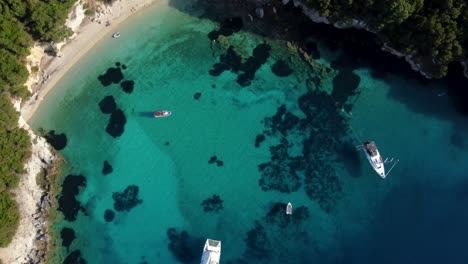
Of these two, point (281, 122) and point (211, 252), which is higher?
point (281, 122)

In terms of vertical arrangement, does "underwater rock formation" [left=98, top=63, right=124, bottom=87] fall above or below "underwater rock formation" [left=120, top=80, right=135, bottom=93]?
above

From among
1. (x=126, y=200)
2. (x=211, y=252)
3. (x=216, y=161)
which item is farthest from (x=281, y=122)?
(x=126, y=200)

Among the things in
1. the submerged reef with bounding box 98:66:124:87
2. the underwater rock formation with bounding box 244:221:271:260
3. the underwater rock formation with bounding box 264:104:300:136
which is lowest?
the underwater rock formation with bounding box 244:221:271:260

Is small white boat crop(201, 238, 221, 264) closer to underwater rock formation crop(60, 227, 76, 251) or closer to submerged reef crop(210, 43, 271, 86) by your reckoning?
underwater rock formation crop(60, 227, 76, 251)

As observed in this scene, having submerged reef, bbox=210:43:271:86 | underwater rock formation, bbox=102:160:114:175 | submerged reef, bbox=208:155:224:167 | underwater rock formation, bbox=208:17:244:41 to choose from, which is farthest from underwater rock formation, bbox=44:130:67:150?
underwater rock formation, bbox=208:17:244:41

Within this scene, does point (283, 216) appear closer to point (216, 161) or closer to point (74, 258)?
point (216, 161)

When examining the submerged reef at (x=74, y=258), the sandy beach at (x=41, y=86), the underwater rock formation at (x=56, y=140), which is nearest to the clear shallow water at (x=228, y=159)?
the submerged reef at (x=74, y=258)
